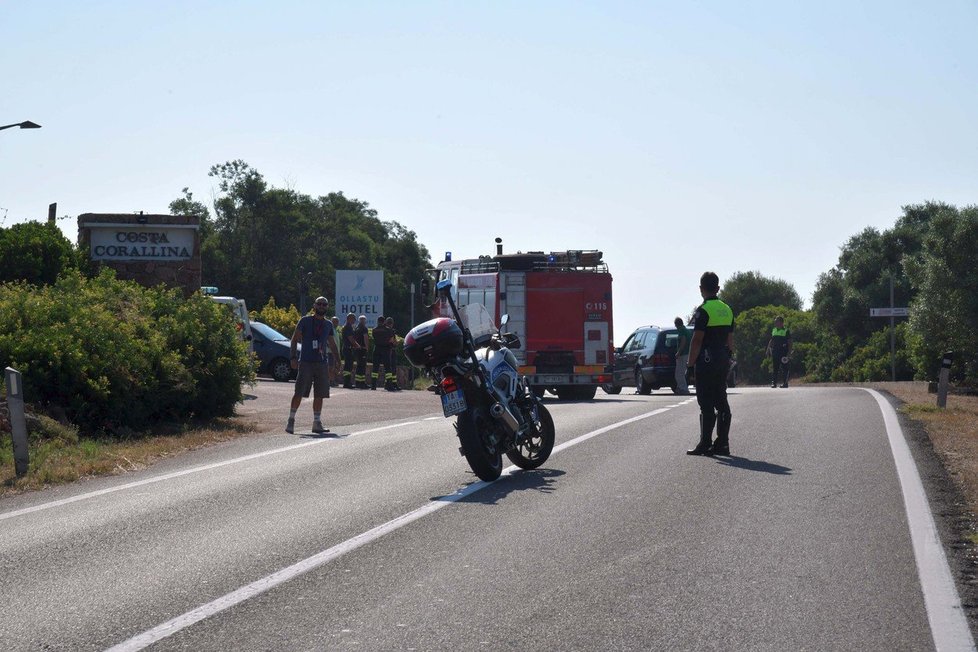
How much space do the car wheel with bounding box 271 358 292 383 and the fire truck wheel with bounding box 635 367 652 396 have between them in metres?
9.54

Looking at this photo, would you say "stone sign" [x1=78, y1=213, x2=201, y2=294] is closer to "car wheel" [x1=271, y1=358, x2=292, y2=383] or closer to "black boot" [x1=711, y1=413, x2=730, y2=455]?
"car wheel" [x1=271, y1=358, x2=292, y2=383]

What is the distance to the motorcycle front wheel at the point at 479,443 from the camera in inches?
439

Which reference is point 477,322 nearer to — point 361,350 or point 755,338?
point 361,350

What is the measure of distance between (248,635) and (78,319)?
455 inches

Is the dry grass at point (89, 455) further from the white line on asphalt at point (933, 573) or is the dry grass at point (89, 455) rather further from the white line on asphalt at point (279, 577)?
the white line on asphalt at point (933, 573)

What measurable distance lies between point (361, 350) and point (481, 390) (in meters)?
23.3

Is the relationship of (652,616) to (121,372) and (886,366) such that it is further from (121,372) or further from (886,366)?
(886,366)

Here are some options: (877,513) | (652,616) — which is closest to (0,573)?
(652,616)

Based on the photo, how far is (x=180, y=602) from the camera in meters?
6.75

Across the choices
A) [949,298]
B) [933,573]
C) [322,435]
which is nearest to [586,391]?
[949,298]

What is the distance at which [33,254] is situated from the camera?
23.1 m

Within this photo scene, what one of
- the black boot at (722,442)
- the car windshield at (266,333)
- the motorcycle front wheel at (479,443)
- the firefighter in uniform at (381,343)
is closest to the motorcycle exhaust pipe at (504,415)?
the motorcycle front wheel at (479,443)

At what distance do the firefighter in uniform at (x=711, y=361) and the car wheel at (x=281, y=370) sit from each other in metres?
23.5

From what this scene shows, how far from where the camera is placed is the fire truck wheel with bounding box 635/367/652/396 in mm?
32656
